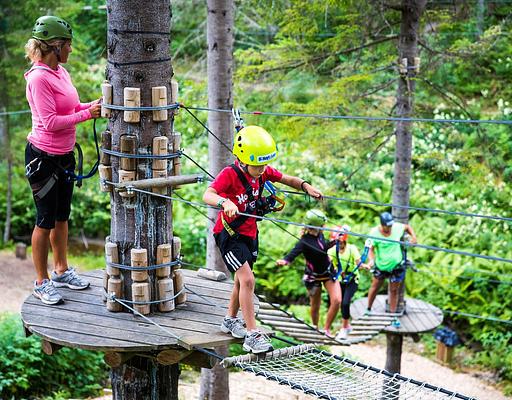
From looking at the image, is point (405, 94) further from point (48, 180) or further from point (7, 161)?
point (7, 161)

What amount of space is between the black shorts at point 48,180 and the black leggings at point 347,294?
3727 millimetres

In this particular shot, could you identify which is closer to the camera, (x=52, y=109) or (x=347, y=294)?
(x=52, y=109)

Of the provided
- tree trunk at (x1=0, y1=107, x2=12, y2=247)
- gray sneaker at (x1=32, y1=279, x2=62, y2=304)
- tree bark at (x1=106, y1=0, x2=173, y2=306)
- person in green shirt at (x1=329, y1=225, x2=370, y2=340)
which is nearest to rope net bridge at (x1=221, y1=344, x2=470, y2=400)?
tree bark at (x1=106, y1=0, x2=173, y2=306)

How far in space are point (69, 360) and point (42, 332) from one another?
599 centimetres

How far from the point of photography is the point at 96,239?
1634 cm

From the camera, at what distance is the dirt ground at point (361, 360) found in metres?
9.73

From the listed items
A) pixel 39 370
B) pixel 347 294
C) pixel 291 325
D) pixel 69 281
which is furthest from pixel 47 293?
pixel 39 370

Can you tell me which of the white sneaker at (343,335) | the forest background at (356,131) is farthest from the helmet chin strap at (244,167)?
the forest background at (356,131)

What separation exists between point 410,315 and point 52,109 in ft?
17.3

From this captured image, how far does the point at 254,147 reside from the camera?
13.9ft

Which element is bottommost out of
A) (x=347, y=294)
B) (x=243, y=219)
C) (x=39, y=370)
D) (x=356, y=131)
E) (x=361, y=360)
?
(x=361, y=360)

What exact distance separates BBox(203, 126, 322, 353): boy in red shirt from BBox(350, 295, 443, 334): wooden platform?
11.7ft

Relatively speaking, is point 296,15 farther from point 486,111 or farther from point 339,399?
point 486,111

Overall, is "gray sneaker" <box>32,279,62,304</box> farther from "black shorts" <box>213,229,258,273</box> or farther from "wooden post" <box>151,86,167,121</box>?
"wooden post" <box>151,86,167,121</box>
